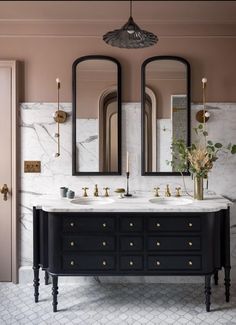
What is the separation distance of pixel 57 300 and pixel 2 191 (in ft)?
3.66

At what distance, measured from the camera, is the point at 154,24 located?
299 cm

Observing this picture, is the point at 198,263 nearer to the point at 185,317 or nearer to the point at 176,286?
the point at 185,317

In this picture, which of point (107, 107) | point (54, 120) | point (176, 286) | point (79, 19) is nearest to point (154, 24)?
point (79, 19)

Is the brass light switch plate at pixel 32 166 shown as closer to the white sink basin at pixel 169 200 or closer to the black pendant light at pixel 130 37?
the white sink basin at pixel 169 200

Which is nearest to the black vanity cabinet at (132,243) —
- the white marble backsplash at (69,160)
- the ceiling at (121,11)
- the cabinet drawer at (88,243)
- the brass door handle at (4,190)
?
the cabinet drawer at (88,243)

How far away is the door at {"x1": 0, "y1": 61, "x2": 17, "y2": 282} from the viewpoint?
296cm

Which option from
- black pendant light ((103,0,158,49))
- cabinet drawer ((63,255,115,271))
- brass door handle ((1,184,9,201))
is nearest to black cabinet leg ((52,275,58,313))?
cabinet drawer ((63,255,115,271))

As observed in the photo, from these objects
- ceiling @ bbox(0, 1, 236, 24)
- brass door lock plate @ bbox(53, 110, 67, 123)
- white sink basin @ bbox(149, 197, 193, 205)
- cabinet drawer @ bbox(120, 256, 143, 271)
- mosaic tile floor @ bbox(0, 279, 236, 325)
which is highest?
ceiling @ bbox(0, 1, 236, 24)

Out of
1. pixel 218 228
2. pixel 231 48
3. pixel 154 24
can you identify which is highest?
pixel 154 24

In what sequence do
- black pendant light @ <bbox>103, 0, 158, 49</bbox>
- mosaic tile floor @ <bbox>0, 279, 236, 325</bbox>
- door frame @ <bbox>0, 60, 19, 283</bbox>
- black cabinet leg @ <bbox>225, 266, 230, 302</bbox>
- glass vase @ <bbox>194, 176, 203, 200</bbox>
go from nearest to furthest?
black pendant light @ <bbox>103, 0, 158, 49</bbox>
mosaic tile floor @ <bbox>0, 279, 236, 325</bbox>
black cabinet leg @ <bbox>225, 266, 230, 302</bbox>
glass vase @ <bbox>194, 176, 203, 200</bbox>
door frame @ <bbox>0, 60, 19, 283</bbox>

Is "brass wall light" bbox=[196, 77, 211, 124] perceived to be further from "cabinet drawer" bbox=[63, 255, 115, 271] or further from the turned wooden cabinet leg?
the turned wooden cabinet leg

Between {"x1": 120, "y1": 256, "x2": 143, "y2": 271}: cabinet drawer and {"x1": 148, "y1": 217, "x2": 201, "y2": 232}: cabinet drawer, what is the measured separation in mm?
262

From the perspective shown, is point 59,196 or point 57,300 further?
point 59,196

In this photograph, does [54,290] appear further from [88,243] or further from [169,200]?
[169,200]
